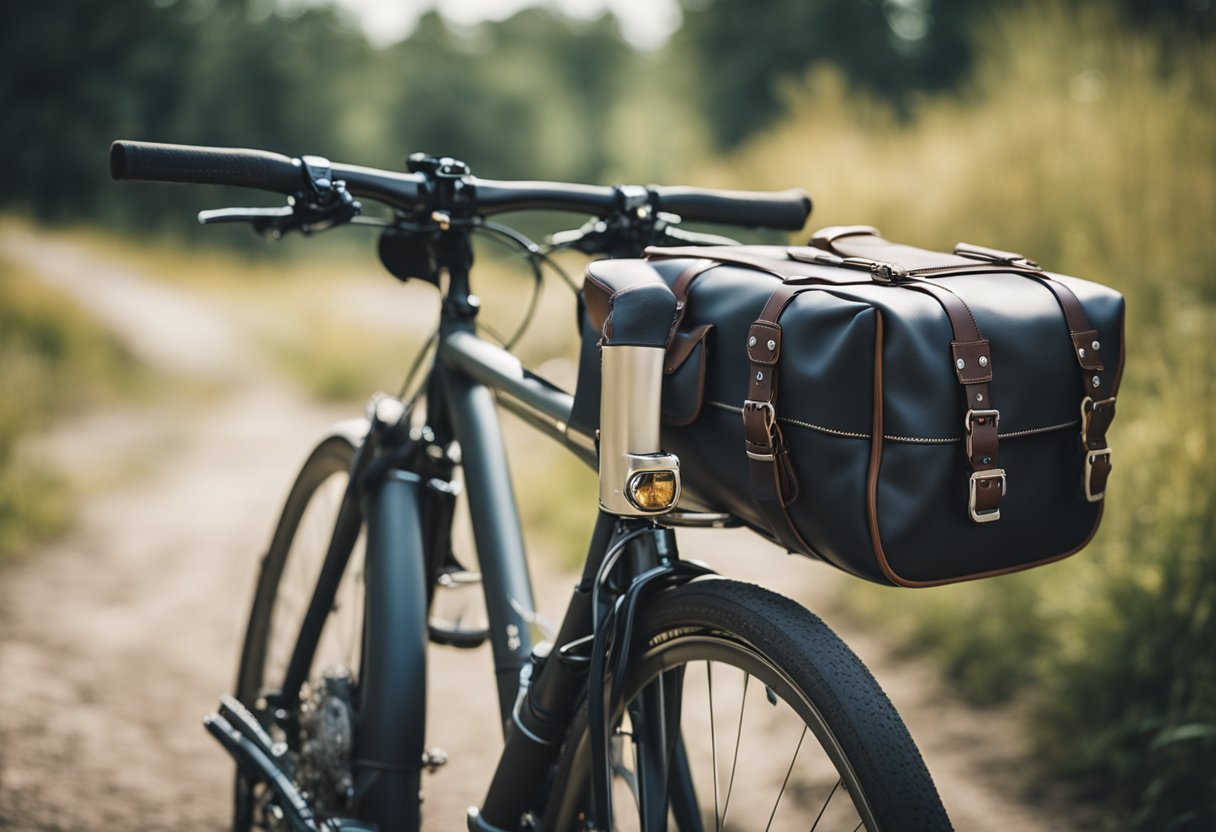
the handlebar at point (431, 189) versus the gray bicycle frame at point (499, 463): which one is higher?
the handlebar at point (431, 189)

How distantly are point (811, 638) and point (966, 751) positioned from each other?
1934 mm

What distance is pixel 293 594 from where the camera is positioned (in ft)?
7.91

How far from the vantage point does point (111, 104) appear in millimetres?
11352

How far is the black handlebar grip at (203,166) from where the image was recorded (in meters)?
1.47

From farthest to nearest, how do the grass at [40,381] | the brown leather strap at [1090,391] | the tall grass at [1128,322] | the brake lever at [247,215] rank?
the grass at [40,381] < the tall grass at [1128,322] < the brake lever at [247,215] < the brown leather strap at [1090,391]

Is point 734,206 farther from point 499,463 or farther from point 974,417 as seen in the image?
point 974,417

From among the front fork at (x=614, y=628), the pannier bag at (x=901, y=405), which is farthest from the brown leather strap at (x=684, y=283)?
the front fork at (x=614, y=628)

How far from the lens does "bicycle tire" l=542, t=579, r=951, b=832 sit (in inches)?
40.5

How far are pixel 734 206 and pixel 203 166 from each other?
0.90 m

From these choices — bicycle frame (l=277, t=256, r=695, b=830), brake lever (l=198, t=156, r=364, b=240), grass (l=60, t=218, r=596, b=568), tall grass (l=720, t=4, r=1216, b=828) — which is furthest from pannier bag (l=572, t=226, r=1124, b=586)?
tall grass (l=720, t=4, r=1216, b=828)

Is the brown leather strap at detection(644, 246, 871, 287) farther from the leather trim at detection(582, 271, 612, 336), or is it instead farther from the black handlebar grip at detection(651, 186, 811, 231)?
the black handlebar grip at detection(651, 186, 811, 231)

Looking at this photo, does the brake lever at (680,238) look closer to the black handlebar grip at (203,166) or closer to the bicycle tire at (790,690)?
the black handlebar grip at (203,166)

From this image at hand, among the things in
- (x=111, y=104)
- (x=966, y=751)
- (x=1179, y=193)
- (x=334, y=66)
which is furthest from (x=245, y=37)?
(x=966, y=751)

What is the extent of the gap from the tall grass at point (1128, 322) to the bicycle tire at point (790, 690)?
1421mm
